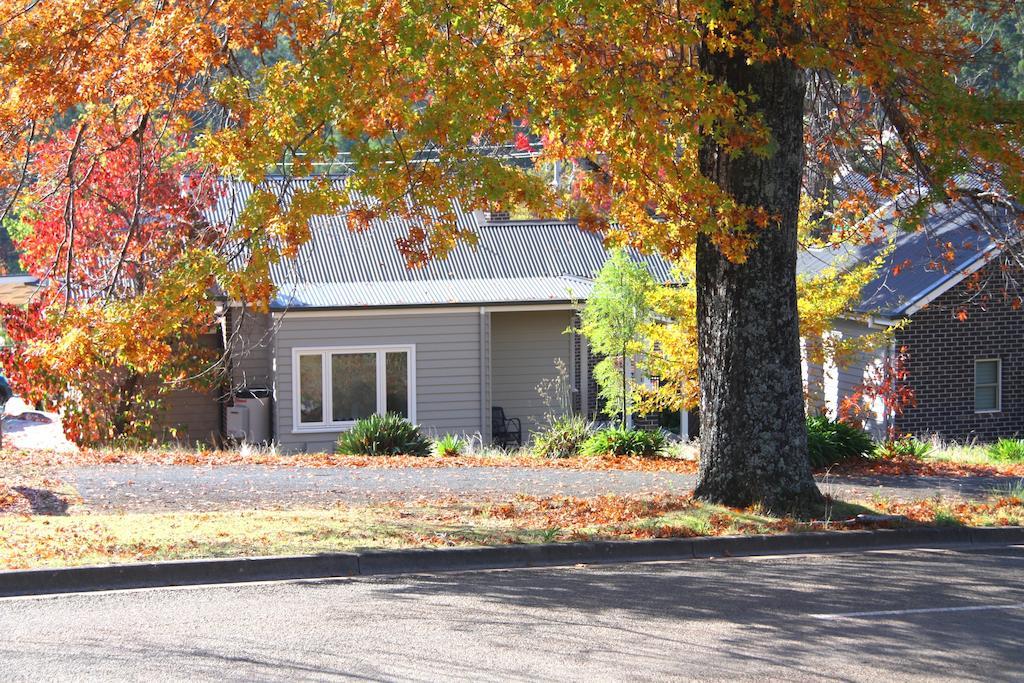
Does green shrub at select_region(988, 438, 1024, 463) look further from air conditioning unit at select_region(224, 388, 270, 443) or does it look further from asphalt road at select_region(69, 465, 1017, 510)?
air conditioning unit at select_region(224, 388, 270, 443)

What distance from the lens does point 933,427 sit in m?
23.7

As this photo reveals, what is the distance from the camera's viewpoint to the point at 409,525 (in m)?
10.9

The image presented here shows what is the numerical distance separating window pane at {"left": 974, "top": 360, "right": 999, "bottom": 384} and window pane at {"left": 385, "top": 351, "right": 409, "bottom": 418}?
11.1 meters

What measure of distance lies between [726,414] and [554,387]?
12986 mm

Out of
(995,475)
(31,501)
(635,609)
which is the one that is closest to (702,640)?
(635,609)

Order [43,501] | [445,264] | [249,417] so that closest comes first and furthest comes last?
[43,501] < [249,417] < [445,264]

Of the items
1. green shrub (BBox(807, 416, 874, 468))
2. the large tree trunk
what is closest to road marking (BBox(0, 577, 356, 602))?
the large tree trunk

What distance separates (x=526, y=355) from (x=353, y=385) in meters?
3.61

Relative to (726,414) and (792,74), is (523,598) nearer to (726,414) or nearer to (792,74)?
(726,414)

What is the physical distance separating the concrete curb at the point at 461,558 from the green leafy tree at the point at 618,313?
924cm

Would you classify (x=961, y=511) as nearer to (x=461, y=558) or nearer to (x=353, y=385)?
(x=461, y=558)

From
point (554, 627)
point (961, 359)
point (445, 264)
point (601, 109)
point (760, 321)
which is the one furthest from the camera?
point (445, 264)

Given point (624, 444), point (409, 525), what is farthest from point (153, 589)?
point (624, 444)

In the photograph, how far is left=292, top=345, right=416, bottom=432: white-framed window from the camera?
23078 mm
